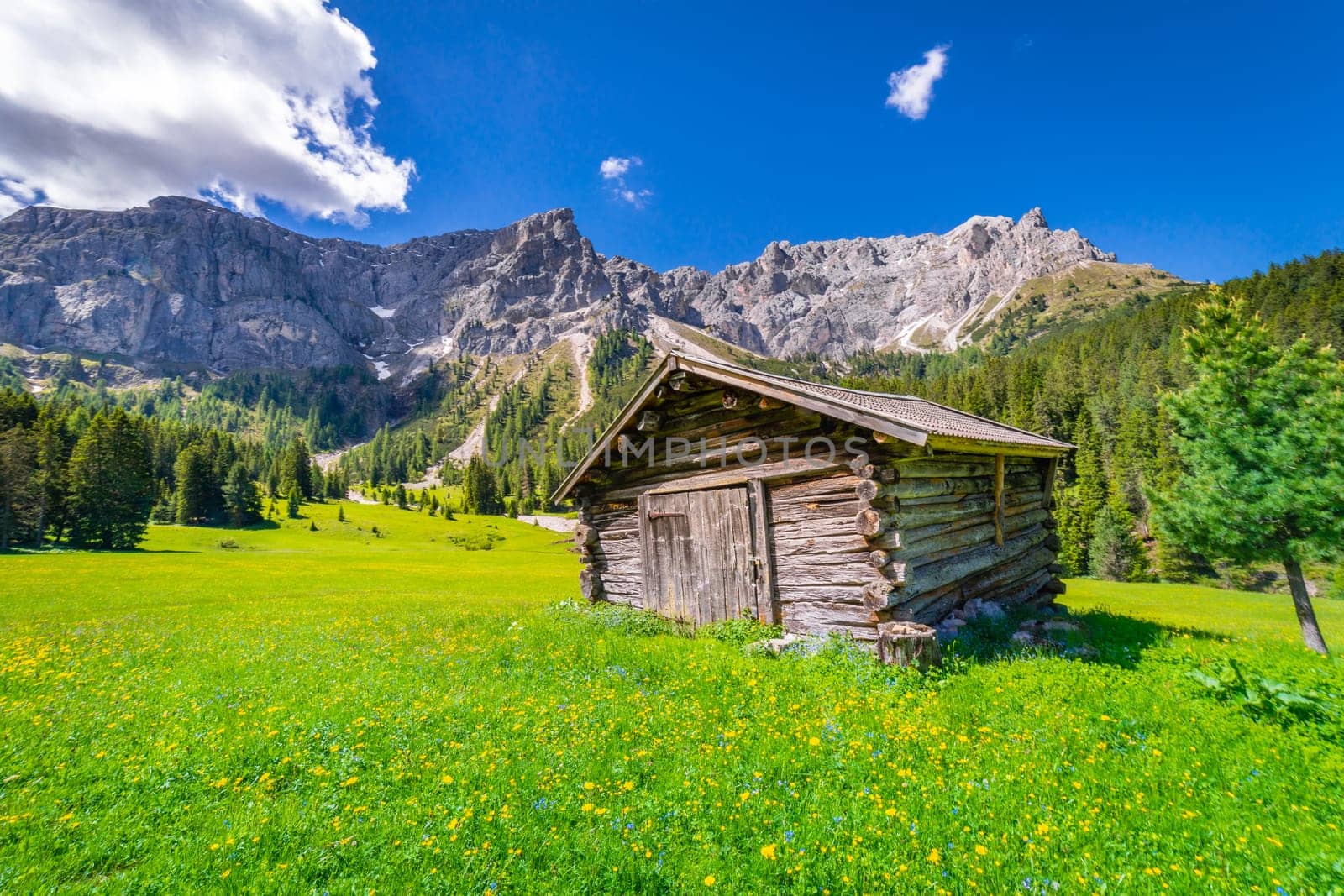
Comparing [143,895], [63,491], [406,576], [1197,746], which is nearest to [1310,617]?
[1197,746]

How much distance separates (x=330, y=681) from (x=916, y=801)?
31.9 feet

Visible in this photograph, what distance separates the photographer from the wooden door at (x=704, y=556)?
12656mm

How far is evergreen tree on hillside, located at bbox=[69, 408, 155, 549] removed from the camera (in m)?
56.7

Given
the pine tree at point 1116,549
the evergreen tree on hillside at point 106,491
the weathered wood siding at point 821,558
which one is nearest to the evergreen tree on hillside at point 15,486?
the evergreen tree on hillside at point 106,491

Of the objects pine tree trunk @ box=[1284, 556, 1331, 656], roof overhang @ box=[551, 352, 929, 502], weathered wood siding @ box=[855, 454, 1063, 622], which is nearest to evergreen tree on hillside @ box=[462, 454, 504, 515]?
roof overhang @ box=[551, 352, 929, 502]

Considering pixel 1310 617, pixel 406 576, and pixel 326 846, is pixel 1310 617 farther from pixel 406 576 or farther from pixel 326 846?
pixel 406 576

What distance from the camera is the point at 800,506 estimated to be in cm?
1198

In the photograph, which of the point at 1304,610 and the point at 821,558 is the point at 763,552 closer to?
the point at 821,558

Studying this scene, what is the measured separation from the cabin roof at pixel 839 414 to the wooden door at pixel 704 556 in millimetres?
2528

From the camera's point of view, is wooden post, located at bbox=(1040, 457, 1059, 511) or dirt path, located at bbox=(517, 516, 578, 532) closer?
wooden post, located at bbox=(1040, 457, 1059, 511)

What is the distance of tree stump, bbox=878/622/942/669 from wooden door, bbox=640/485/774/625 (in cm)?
312

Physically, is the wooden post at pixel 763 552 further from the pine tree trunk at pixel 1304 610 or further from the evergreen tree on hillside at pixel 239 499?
the evergreen tree on hillside at pixel 239 499

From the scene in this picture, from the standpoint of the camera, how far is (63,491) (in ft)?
189

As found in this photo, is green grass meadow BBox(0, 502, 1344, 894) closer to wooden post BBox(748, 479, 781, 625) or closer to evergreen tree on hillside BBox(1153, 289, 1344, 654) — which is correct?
wooden post BBox(748, 479, 781, 625)
